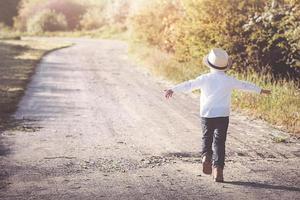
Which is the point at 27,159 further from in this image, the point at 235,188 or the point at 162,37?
the point at 162,37

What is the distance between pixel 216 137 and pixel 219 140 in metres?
0.06

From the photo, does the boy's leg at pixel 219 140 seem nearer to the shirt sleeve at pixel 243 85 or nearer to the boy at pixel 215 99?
the boy at pixel 215 99

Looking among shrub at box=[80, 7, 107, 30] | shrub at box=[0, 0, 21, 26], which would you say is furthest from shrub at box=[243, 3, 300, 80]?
shrub at box=[80, 7, 107, 30]

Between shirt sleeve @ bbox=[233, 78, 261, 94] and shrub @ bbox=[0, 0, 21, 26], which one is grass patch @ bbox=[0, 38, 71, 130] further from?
shrub @ bbox=[0, 0, 21, 26]

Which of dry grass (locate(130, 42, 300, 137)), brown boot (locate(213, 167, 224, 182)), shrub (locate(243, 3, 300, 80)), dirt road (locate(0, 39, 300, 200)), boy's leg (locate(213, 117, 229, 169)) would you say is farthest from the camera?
shrub (locate(243, 3, 300, 80))

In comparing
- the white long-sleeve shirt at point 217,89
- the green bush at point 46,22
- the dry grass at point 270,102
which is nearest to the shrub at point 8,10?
the green bush at point 46,22

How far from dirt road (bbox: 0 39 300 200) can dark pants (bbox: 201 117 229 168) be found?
0.30 meters

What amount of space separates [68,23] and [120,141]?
5841cm

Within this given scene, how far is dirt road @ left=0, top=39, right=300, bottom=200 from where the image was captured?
6270 mm

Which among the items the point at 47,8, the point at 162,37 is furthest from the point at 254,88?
the point at 47,8

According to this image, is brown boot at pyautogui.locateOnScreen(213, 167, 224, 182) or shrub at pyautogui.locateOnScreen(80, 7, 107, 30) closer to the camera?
brown boot at pyautogui.locateOnScreen(213, 167, 224, 182)

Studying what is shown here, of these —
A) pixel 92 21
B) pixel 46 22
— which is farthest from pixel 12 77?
pixel 92 21

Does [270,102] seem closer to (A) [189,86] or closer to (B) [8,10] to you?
(A) [189,86]

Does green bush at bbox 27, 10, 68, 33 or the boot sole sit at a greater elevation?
the boot sole
